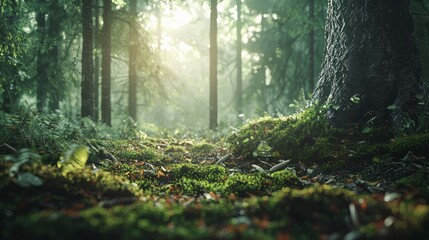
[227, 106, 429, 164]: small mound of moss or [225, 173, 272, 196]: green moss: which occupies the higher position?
[227, 106, 429, 164]: small mound of moss

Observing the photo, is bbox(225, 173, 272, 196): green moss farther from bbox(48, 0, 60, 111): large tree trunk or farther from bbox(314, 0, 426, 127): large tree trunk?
bbox(48, 0, 60, 111): large tree trunk

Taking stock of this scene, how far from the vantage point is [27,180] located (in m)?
2.94

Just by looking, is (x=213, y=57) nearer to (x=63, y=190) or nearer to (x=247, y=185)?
(x=247, y=185)

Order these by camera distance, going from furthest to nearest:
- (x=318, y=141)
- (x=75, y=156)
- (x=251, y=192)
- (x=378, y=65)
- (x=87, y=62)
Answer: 1. (x=87, y=62)
2. (x=378, y=65)
3. (x=318, y=141)
4. (x=75, y=156)
5. (x=251, y=192)

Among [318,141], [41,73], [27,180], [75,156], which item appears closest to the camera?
[27,180]

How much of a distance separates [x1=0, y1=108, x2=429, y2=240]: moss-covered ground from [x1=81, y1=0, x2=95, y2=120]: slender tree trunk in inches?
129

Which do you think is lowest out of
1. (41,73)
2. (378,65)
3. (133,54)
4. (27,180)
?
(27,180)

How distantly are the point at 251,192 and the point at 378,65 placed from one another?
12.2ft

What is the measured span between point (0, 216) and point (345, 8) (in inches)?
253

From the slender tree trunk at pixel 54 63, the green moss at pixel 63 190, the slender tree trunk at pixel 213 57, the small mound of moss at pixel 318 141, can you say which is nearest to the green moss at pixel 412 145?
the small mound of moss at pixel 318 141

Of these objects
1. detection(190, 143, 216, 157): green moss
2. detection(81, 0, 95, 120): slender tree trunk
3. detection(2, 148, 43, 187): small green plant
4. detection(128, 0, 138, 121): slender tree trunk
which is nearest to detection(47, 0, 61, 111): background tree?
detection(128, 0, 138, 121): slender tree trunk

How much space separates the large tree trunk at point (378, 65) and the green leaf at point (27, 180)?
499 centimetres

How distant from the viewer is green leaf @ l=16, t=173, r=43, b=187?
2897mm

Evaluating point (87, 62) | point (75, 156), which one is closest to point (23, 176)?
point (75, 156)
